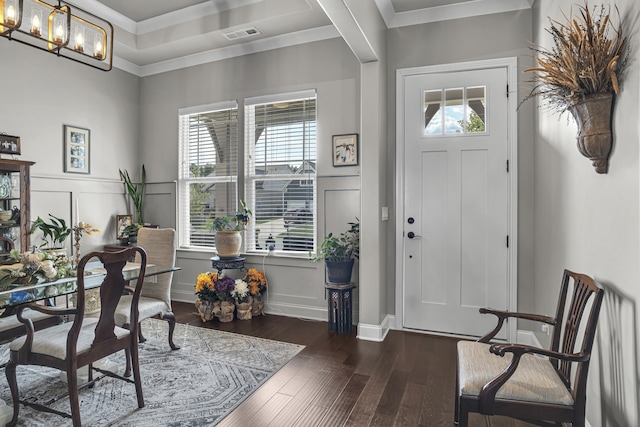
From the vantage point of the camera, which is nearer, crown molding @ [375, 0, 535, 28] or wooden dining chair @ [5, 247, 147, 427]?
wooden dining chair @ [5, 247, 147, 427]

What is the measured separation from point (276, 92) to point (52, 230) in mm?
2807

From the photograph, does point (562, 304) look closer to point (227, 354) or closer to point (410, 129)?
point (410, 129)

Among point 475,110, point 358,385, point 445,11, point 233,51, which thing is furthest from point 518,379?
point 233,51

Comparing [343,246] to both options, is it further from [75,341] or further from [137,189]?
[137,189]

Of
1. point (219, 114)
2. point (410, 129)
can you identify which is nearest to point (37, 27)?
point (219, 114)

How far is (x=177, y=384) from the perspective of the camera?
2537mm

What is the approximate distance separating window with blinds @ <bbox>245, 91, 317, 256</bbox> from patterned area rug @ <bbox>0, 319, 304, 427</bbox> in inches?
49.3

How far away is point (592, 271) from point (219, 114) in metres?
4.07

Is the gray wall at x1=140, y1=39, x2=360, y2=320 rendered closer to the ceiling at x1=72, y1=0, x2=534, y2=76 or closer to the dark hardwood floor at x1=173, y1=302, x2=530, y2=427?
the ceiling at x1=72, y1=0, x2=534, y2=76

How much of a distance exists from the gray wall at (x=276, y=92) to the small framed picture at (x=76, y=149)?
77 cm

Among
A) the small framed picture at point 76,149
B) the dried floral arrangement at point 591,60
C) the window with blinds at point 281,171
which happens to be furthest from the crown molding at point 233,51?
the dried floral arrangement at point 591,60

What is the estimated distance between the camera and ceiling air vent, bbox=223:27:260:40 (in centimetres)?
395

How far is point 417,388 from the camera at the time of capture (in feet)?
8.14

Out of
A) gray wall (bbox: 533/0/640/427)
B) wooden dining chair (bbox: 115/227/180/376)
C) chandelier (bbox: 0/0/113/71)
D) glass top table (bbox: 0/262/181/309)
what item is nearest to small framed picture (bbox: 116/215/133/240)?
wooden dining chair (bbox: 115/227/180/376)
